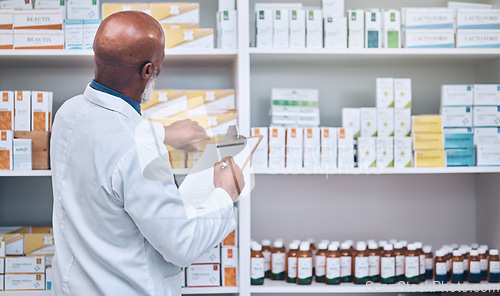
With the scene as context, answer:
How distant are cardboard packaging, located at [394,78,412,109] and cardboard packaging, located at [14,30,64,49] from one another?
156cm

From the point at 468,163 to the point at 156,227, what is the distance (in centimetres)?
166

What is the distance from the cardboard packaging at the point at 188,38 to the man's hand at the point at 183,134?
366mm

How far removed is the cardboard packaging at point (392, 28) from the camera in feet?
7.74

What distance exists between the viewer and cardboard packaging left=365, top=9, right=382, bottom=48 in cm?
235

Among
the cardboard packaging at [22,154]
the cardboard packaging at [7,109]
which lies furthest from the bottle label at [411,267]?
the cardboard packaging at [7,109]

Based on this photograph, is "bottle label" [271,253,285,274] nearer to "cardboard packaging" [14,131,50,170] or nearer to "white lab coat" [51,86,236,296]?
"white lab coat" [51,86,236,296]

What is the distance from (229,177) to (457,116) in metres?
1.38

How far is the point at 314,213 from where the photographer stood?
2.80 metres

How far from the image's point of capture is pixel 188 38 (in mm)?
2309

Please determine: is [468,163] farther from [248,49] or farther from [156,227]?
[156,227]

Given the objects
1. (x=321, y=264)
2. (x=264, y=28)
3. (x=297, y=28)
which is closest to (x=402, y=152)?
(x=321, y=264)

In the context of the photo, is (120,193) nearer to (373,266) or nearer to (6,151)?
(6,151)

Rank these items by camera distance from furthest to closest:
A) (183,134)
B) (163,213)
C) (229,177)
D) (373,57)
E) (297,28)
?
(373,57), (297,28), (183,134), (229,177), (163,213)

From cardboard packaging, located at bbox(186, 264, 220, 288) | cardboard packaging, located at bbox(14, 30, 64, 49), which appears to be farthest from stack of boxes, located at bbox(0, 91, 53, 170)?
cardboard packaging, located at bbox(186, 264, 220, 288)
